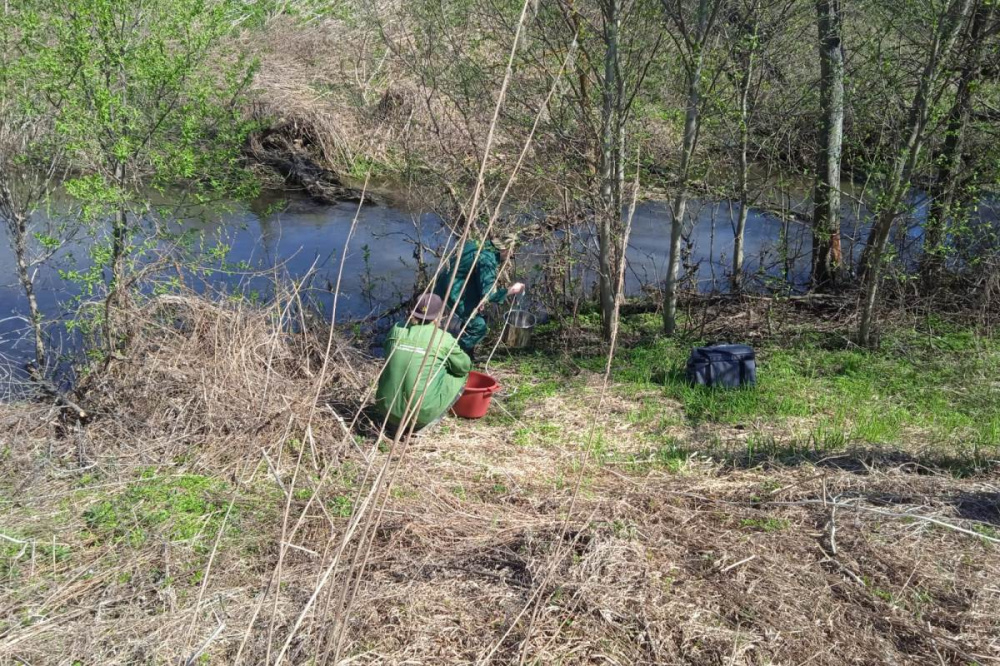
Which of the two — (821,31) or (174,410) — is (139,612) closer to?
(174,410)

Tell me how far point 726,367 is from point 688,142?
221 cm

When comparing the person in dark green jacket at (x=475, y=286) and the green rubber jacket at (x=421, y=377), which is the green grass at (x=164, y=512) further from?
the person in dark green jacket at (x=475, y=286)

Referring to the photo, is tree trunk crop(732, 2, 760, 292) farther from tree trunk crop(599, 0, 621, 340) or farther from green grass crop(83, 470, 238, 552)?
green grass crop(83, 470, 238, 552)

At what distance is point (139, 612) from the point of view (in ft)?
12.2

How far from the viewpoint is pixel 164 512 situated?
4684mm

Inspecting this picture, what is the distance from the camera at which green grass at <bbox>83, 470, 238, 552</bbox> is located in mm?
4449

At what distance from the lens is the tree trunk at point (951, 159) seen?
24.9 ft

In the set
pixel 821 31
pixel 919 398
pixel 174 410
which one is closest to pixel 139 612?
pixel 174 410

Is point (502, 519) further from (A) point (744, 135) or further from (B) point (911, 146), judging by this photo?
(A) point (744, 135)

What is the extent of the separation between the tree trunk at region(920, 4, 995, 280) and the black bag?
221 centimetres

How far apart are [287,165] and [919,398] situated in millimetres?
13094

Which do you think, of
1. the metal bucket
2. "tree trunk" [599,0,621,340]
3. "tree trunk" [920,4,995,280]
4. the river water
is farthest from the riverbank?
the river water

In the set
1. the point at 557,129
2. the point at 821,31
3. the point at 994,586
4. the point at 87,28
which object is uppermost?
the point at 821,31

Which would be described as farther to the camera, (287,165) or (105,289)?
(287,165)
